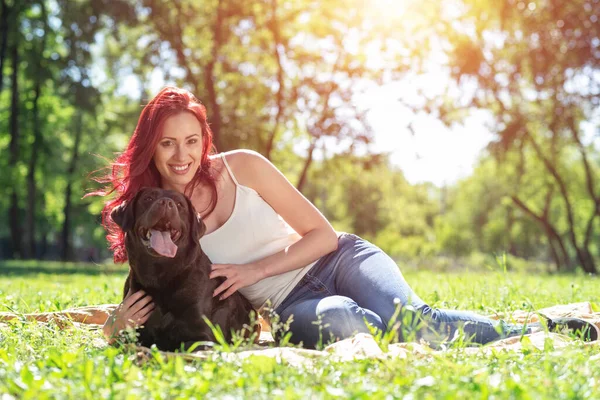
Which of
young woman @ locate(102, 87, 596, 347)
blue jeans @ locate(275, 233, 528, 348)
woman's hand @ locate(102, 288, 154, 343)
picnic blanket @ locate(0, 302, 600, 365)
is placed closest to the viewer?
picnic blanket @ locate(0, 302, 600, 365)

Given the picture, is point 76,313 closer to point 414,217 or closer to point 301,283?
point 301,283

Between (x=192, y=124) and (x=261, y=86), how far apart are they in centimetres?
1901

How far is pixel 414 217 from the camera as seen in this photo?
53.8 meters

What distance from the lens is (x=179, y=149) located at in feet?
15.1

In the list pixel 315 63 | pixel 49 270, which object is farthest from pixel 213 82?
pixel 49 270

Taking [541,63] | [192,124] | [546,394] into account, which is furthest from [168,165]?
[541,63]

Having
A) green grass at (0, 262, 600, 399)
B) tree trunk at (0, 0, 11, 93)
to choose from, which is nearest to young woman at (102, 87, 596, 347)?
green grass at (0, 262, 600, 399)

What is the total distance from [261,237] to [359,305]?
875mm

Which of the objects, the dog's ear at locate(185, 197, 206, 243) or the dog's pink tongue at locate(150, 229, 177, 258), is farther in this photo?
the dog's ear at locate(185, 197, 206, 243)

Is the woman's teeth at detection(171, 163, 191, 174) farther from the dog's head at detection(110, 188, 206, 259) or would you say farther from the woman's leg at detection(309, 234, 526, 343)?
the woman's leg at detection(309, 234, 526, 343)

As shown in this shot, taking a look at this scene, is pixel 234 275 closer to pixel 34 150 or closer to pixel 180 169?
pixel 180 169

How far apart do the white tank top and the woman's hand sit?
69cm

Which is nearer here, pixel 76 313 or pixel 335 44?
pixel 76 313

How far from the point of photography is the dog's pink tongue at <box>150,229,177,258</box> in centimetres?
387
